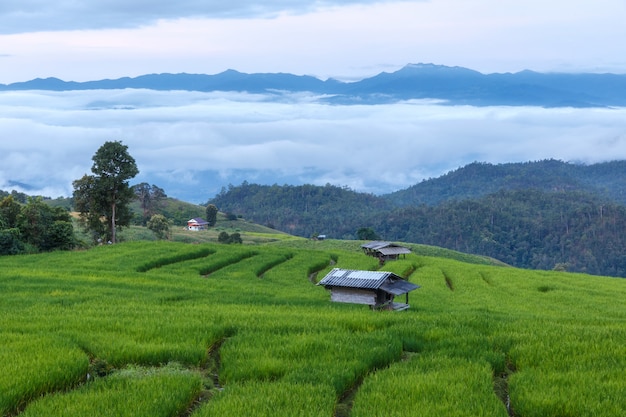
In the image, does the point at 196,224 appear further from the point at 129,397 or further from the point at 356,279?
the point at 129,397

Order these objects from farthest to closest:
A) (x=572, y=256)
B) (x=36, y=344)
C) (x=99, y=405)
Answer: (x=572, y=256)
(x=36, y=344)
(x=99, y=405)

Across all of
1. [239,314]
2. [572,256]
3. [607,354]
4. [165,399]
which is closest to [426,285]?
[239,314]

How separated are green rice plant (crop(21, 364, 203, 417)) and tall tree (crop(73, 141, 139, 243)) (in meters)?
60.2

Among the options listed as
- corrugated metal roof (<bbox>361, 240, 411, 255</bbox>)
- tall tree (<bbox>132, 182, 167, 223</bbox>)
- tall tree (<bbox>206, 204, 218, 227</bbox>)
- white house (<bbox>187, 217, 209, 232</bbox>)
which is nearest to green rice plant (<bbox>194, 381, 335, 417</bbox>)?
corrugated metal roof (<bbox>361, 240, 411, 255</bbox>)

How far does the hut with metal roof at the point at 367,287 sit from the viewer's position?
2953 cm

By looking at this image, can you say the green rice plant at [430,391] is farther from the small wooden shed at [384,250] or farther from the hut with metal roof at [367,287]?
the small wooden shed at [384,250]

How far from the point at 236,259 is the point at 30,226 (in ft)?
69.1

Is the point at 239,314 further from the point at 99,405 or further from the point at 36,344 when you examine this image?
the point at 99,405

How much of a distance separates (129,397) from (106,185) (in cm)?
6217

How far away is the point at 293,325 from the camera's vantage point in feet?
52.9

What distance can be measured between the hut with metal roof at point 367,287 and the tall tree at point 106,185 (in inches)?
1731

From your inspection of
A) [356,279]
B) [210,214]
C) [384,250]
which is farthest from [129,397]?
[210,214]

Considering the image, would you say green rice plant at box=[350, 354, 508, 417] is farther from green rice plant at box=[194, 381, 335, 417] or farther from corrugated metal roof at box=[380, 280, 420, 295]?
corrugated metal roof at box=[380, 280, 420, 295]

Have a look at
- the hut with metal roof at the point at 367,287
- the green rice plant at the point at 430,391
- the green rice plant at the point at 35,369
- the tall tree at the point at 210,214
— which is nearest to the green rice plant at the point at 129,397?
the green rice plant at the point at 35,369
